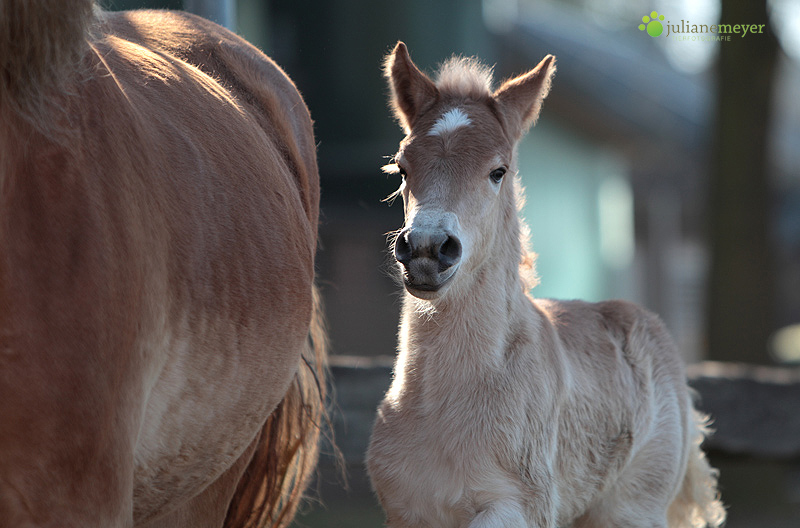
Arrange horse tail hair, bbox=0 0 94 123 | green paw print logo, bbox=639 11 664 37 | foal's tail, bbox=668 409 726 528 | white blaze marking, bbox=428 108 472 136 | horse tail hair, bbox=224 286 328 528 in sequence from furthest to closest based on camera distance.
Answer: green paw print logo, bbox=639 11 664 37, foal's tail, bbox=668 409 726 528, horse tail hair, bbox=224 286 328 528, white blaze marking, bbox=428 108 472 136, horse tail hair, bbox=0 0 94 123

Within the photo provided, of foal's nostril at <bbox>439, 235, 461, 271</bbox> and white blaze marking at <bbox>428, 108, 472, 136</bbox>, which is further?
white blaze marking at <bbox>428, 108, 472, 136</bbox>

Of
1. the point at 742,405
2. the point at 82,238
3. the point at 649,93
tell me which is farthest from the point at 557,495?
the point at 649,93

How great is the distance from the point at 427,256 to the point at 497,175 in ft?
1.87

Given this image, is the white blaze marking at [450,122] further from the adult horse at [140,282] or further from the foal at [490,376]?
the adult horse at [140,282]

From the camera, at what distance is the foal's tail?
363 centimetres

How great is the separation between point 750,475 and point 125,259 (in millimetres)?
6449

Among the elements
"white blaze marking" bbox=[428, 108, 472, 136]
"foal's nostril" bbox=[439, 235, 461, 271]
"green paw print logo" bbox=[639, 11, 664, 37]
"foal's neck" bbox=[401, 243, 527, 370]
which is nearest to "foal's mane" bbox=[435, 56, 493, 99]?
"white blaze marking" bbox=[428, 108, 472, 136]

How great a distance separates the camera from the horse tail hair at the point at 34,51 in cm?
170

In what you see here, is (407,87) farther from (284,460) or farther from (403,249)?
(284,460)

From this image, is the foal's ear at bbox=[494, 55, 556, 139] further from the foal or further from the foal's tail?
the foal's tail

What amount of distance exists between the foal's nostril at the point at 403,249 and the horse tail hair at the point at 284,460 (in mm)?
968

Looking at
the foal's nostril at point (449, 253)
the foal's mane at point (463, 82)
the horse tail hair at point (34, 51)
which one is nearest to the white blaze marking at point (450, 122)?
the foal's mane at point (463, 82)

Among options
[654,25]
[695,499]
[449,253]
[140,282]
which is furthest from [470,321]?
[654,25]

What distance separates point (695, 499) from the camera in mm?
3641
